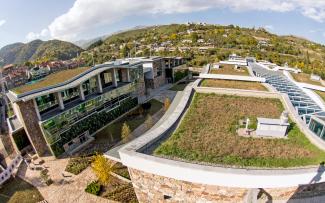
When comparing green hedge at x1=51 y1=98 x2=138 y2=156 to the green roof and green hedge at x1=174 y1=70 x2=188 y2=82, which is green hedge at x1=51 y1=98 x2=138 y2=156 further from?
green hedge at x1=174 y1=70 x2=188 y2=82

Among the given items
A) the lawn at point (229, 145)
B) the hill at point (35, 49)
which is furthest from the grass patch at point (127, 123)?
the hill at point (35, 49)

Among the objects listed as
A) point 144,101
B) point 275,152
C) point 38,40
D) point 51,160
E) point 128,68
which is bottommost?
point 51,160

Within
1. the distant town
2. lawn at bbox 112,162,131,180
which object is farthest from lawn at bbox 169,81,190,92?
lawn at bbox 112,162,131,180

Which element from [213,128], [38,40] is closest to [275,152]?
[213,128]

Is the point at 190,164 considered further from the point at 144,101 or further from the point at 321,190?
the point at 144,101

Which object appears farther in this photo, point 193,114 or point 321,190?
point 193,114

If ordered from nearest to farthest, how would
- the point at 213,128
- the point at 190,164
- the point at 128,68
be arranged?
the point at 190,164 → the point at 213,128 → the point at 128,68
